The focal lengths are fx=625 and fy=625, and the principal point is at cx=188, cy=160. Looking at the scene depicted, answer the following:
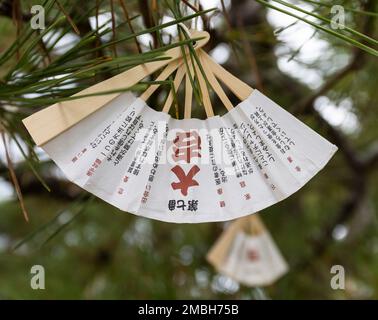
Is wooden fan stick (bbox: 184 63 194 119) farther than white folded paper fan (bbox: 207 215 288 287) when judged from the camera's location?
No

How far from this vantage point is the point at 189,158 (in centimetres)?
37

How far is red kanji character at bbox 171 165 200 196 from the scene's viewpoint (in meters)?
0.37

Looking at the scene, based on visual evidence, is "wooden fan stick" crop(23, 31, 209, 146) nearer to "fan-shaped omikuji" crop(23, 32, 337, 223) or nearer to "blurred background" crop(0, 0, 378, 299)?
"fan-shaped omikuji" crop(23, 32, 337, 223)

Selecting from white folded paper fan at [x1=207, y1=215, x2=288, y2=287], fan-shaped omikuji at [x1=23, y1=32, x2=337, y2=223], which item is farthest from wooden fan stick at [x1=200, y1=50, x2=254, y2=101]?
white folded paper fan at [x1=207, y1=215, x2=288, y2=287]

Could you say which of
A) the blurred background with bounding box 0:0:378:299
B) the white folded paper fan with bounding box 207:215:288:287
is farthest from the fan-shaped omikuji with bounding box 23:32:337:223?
the white folded paper fan with bounding box 207:215:288:287

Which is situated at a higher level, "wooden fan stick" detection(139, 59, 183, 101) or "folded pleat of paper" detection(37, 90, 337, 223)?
"wooden fan stick" detection(139, 59, 183, 101)

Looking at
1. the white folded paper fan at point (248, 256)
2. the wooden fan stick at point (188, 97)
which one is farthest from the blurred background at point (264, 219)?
the wooden fan stick at point (188, 97)

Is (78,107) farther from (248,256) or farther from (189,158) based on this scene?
(248,256)

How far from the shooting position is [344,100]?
815 mm

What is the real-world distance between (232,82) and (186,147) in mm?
50

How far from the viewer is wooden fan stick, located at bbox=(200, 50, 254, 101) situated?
1.26 ft

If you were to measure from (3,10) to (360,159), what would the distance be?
0.63m

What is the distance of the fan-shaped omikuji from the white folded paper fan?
515 mm
